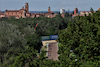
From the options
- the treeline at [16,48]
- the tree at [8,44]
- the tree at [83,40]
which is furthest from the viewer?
the tree at [8,44]

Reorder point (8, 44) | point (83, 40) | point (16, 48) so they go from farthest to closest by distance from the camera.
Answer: point (8, 44), point (16, 48), point (83, 40)

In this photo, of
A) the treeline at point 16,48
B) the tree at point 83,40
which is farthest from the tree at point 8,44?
the tree at point 83,40

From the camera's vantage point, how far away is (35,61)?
1122 centimetres

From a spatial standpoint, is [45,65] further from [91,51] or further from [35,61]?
[91,51]

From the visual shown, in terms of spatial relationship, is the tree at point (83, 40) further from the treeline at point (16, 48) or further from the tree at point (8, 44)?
the tree at point (8, 44)

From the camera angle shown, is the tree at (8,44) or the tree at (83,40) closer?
the tree at (83,40)

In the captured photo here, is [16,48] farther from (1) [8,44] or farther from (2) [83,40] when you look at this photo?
(2) [83,40]

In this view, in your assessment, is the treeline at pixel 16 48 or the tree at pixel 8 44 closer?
the treeline at pixel 16 48

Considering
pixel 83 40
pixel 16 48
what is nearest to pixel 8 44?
pixel 16 48

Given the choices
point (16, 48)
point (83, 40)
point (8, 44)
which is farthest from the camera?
point (8, 44)

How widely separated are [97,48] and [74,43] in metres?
2.41

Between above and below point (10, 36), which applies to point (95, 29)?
above

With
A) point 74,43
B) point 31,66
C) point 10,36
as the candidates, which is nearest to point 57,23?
point 10,36

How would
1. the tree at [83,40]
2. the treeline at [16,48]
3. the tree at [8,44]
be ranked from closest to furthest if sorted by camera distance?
the treeline at [16,48], the tree at [83,40], the tree at [8,44]
